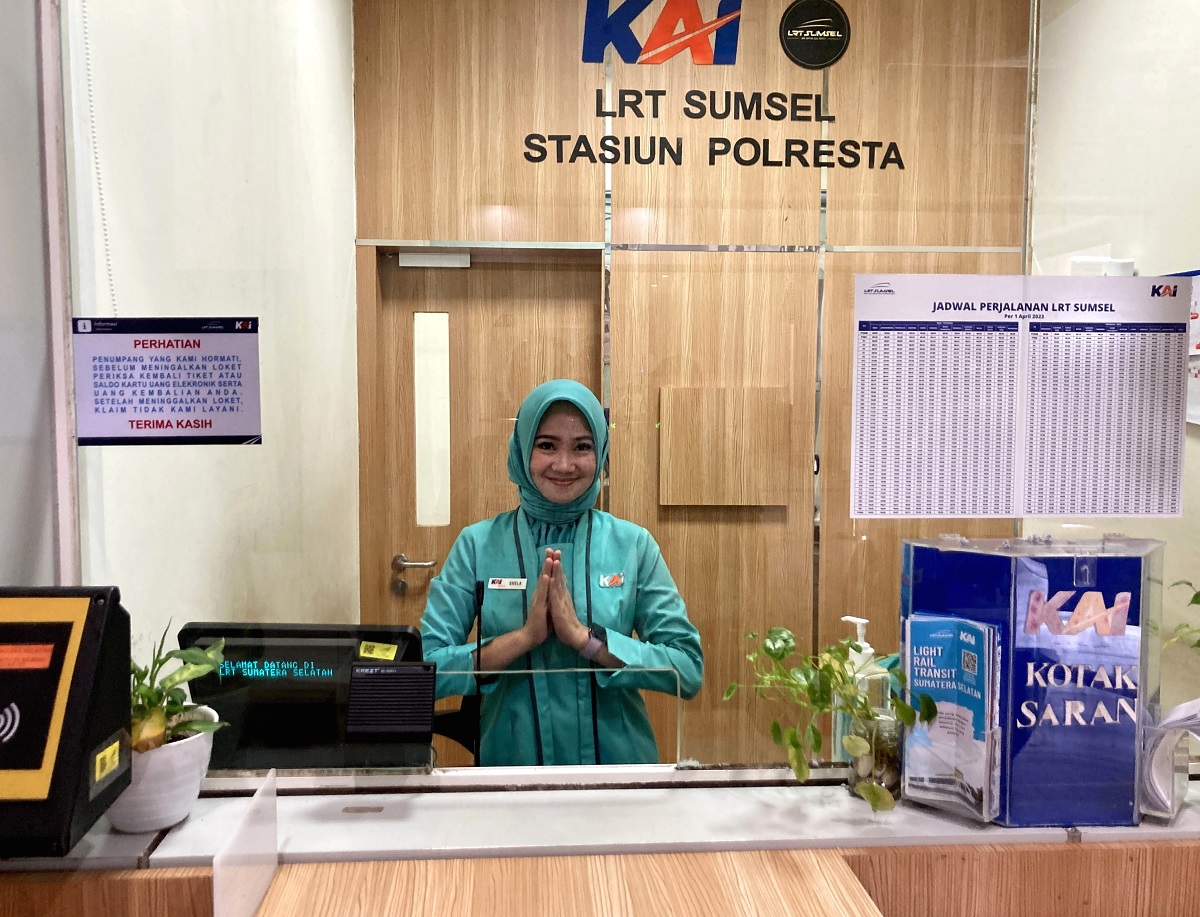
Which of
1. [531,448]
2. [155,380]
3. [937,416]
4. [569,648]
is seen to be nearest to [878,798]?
[937,416]

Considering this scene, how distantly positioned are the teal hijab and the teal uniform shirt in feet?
0.11

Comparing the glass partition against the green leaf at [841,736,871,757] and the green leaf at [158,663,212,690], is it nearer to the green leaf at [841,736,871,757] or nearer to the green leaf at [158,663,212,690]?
the green leaf at [841,736,871,757]

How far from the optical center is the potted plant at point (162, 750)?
79 centimetres

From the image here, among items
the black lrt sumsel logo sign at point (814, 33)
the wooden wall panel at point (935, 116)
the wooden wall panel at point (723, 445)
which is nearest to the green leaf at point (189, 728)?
the wooden wall panel at point (723, 445)

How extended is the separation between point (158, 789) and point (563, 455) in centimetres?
91

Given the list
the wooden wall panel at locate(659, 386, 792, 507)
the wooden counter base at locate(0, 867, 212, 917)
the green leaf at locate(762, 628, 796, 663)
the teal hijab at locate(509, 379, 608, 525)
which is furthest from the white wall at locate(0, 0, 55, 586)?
the wooden wall panel at locate(659, 386, 792, 507)

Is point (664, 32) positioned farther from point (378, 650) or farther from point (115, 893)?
point (115, 893)

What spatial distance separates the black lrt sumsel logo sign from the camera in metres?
1.48

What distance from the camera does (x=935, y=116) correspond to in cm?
148

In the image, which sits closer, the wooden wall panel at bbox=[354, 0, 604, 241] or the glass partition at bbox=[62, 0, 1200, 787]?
the glass partition at bbox=[62, 0, 1200, 787]

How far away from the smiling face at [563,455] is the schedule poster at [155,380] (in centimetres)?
62

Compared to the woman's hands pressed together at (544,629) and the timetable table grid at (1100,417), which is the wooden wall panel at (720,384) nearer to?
the woman's hands pressed together at (544,629)

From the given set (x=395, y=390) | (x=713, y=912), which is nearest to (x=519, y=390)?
(x=395, y=390)

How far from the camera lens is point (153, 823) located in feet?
2.65
